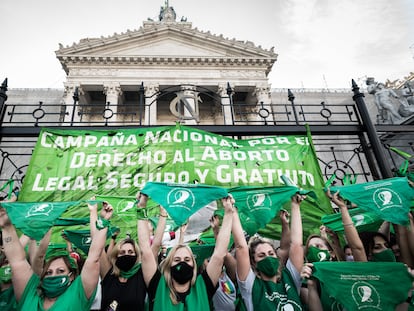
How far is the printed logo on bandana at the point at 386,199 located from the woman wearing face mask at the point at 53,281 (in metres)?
3.35

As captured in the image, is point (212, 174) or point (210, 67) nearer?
point (212, 174)

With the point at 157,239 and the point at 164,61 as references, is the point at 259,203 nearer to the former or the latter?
the point at 157,239

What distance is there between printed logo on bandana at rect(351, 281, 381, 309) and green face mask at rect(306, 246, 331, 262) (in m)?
0.57

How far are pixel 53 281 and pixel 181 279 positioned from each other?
1.21 meters

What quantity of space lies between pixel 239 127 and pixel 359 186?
7.67ft

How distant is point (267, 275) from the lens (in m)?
2.56

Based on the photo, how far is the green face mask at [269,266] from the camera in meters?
2.53

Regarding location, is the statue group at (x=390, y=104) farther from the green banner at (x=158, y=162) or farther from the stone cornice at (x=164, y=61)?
the stone cornice at (x=164, y=61)

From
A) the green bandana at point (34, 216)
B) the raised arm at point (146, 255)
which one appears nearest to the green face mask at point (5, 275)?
the green bandana at point (34, 216)

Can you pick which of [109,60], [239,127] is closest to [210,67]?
[109,60]

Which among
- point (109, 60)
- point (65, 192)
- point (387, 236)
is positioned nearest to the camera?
point (387, 236)

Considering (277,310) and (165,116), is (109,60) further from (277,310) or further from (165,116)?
(277,310)

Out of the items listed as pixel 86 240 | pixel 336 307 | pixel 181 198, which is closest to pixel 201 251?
pixel 181 198

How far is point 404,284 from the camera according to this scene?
2262mm
